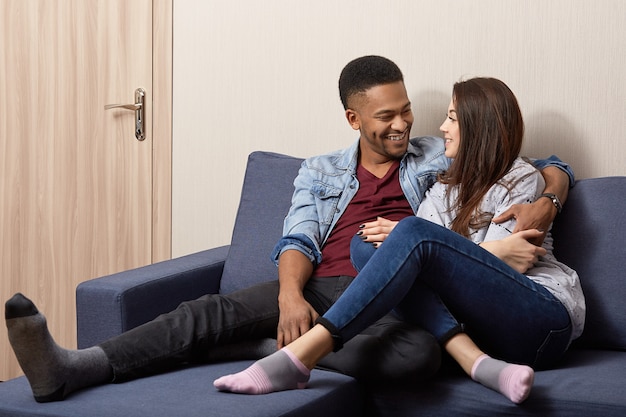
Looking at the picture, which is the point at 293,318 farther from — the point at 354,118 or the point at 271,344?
the point at 354,118

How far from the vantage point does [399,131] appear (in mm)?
2527

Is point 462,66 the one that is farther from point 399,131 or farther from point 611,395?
point 611,395

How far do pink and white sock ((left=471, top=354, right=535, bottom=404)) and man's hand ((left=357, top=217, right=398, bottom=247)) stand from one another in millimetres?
409

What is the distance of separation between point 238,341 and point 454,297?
55cm

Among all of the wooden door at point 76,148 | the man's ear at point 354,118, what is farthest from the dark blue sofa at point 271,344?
the wooden door at point 76,148

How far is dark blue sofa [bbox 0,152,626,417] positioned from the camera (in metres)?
1.92

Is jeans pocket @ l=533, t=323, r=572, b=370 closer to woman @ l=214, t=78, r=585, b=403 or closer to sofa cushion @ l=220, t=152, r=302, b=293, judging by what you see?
woman @ l=214, t=78, r=585, b=403

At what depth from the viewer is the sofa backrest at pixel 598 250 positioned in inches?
92.7

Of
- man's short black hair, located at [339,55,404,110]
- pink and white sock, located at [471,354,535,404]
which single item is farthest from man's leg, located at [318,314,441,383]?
man's short black hair, located at [339,55,404,110]

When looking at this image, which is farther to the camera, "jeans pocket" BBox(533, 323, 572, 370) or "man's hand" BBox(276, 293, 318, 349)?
"man's hand" BBox(276, 293, 318, 349)

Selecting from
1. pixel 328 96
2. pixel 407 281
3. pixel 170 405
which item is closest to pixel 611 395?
pixel 407 281

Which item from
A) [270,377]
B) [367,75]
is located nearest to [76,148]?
[367,75]

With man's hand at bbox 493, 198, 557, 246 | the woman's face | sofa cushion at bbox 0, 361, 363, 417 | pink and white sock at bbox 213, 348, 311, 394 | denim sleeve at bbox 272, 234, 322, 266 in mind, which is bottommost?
sofa cushion at bbox 0, 361, 363, 417

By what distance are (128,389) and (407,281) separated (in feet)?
2.09
